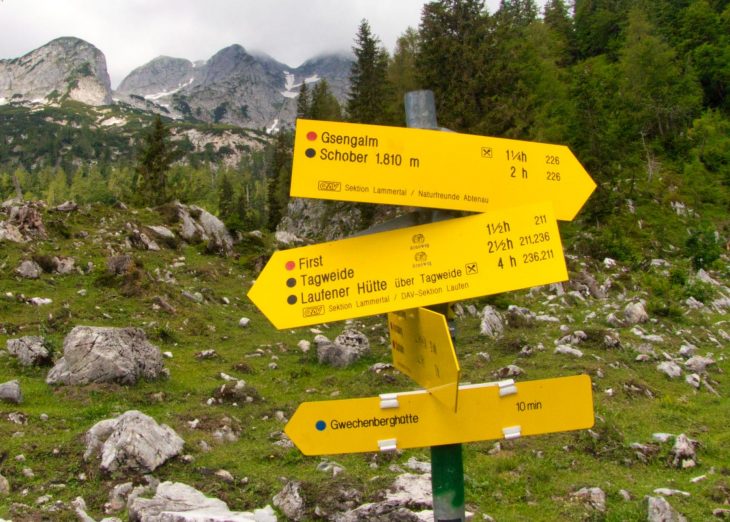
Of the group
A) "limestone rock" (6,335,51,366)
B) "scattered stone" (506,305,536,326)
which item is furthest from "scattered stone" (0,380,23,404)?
"scattered stone" (506,305,536,326)

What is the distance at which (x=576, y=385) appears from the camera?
2.90 m

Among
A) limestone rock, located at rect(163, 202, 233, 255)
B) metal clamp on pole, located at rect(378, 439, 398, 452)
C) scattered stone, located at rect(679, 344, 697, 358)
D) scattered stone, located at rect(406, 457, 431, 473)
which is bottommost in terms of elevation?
scattered stone, located at rect(406, 457, 431, 473)

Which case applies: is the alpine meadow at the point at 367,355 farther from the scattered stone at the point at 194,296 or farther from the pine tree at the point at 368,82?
the pine tree at the point at 368,82

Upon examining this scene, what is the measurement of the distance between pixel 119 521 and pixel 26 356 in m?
7.04

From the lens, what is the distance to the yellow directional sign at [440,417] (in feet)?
9.41

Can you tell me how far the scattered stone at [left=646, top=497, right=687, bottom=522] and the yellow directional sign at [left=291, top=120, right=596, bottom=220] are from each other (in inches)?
159

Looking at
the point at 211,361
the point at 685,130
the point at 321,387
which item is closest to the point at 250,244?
the point at 211,361

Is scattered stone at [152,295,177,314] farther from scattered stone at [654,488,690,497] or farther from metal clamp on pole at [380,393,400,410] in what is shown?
metal clamp on pole at [380,393,400,410]

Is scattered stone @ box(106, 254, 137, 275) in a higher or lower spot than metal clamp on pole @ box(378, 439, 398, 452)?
higher

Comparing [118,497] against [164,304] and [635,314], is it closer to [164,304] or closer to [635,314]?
[164,304]

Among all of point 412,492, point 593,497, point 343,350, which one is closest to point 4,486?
point 412,492

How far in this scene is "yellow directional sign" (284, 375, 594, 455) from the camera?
2.87m

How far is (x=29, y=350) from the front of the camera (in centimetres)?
1124

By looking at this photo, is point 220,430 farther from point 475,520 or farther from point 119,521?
point 475,520
